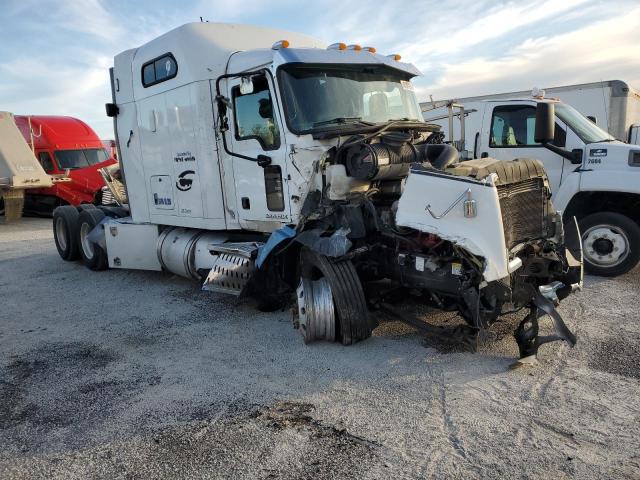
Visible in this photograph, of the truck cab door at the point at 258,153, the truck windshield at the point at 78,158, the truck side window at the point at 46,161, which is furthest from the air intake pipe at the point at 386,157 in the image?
the truck side window at the point at 46,161

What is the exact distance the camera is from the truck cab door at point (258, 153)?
213 inches

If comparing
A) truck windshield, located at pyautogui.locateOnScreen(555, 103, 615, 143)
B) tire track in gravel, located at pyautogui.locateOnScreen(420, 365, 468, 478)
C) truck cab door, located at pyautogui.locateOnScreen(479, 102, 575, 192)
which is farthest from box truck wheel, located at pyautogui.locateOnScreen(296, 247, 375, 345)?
truck windshield, located at pyautogui.locateOnScreen(555, 103, 615, 143)

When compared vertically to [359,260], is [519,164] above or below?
above

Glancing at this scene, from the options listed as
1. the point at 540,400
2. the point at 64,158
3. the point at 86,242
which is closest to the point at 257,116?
the point at 540,400

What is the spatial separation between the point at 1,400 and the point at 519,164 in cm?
466

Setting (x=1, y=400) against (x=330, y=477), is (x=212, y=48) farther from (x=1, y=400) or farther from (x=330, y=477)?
(x=330, y=477)

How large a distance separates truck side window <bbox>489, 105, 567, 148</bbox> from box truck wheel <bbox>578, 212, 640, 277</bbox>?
54.8 inches

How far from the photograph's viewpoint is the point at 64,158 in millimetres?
16906

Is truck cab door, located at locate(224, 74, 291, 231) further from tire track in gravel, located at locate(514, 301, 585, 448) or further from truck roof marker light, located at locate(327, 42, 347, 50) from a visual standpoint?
tire track in gravel, located at locate(514, 301, 585, 448)

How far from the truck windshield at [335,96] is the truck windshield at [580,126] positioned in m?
2.85

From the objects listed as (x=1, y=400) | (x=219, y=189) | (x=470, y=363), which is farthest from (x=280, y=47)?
(x=1, y=400)

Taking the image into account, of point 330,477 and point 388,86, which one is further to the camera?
point 388,86

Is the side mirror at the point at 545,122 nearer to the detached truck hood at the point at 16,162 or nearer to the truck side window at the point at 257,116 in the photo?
the truck side window at the point at 257,116

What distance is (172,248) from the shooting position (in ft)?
23.7
